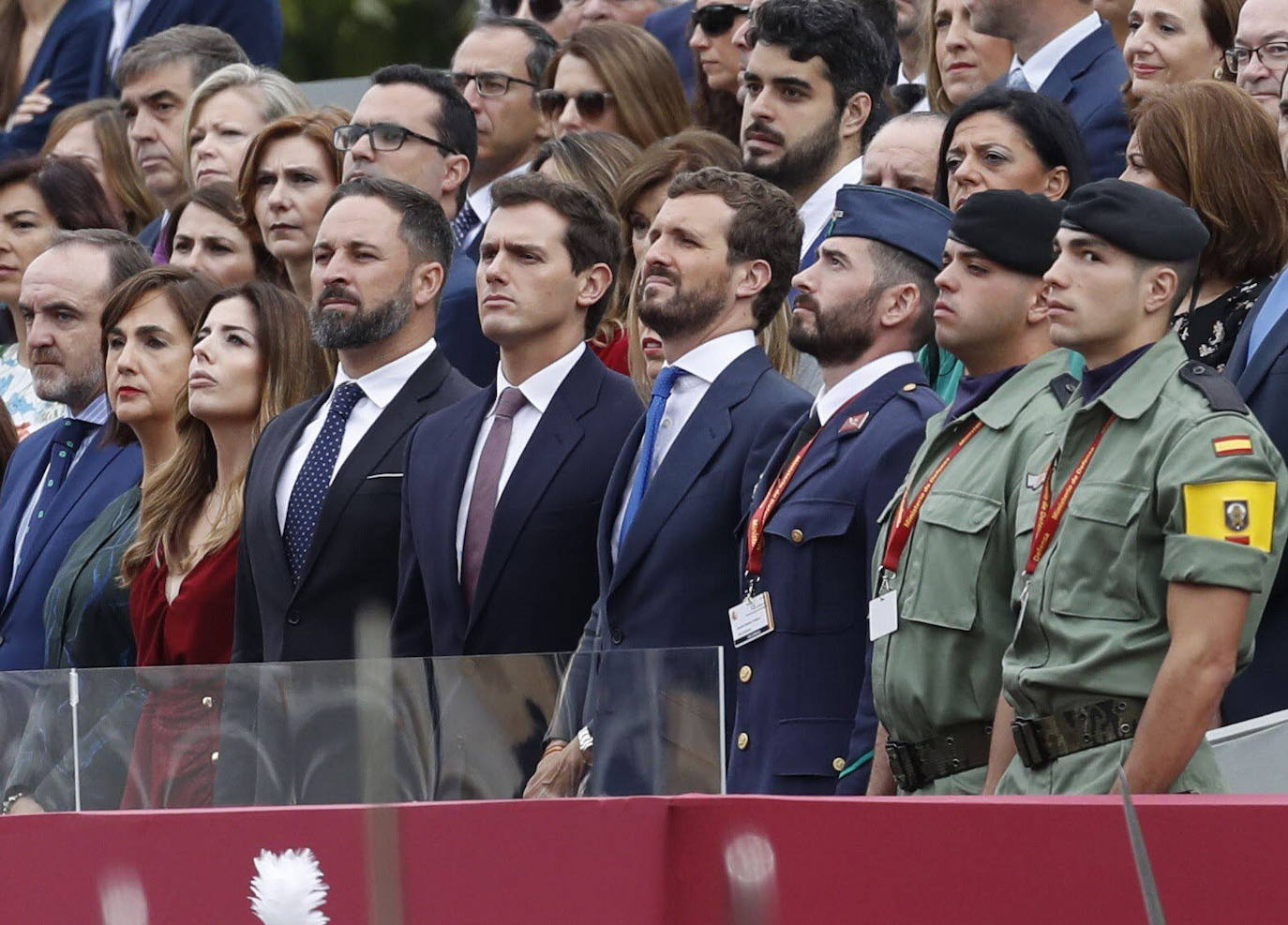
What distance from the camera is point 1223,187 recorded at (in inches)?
232

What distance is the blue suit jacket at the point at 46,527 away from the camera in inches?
310

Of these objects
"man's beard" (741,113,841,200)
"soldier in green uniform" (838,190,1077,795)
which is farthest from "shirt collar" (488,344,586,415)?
"soldier in green uniform" (838,190,1077,795)

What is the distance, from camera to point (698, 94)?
945cm

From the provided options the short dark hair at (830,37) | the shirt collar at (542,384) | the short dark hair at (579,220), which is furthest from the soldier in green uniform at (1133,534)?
the short dark hair at (830,37)

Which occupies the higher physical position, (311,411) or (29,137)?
(29,137)

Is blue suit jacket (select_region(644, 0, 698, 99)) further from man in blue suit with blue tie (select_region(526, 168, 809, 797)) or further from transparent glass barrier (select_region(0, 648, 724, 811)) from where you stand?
transparent glass barrier (select_region(0, 648, 724, 811))

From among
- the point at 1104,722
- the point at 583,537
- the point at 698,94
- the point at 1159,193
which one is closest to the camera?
the point at 1104,722

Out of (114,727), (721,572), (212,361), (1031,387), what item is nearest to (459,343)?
(212,361)

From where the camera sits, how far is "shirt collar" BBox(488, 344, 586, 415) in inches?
266

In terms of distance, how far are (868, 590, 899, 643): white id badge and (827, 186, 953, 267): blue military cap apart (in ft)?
3.82

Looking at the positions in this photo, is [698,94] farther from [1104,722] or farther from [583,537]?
[1104,722]

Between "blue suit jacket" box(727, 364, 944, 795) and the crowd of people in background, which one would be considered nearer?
the crowd of people in background

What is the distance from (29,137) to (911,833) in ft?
28.6

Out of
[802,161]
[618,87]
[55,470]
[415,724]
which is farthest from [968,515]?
[618,87]
